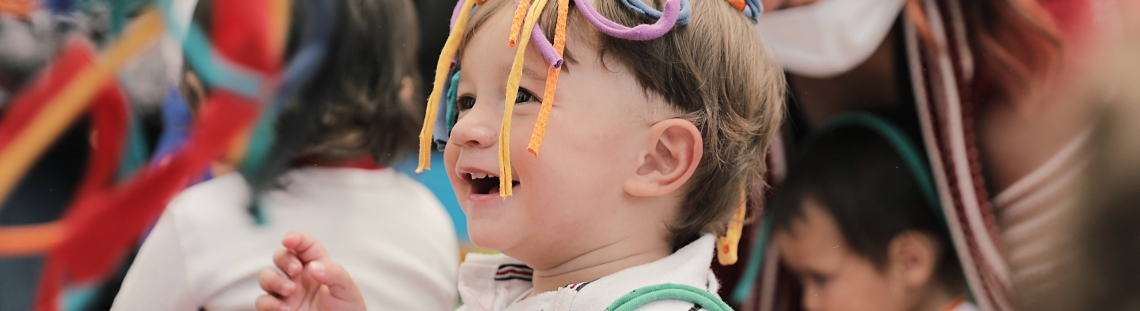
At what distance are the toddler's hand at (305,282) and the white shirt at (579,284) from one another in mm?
123

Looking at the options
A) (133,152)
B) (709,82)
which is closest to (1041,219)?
(709,82)

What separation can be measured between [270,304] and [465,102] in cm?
28

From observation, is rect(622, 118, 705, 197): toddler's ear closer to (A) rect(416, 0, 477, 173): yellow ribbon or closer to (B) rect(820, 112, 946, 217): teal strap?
(A) rect(416, 0, 477, 173): yellow ribbon

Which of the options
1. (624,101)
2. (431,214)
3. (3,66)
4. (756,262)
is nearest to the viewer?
(624,101)

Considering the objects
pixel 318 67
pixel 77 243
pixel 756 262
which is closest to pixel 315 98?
pixel 318 67

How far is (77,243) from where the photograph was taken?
0.97 meters

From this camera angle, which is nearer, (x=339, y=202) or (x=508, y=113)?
(x=508, y=113)

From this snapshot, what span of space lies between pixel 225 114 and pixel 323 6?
0.54 ft

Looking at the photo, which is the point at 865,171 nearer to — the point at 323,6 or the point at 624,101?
the point at 624,101

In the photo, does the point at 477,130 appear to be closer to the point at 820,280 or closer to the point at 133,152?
the point at 133,152

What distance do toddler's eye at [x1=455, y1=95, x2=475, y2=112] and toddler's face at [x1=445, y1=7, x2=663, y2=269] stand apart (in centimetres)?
4

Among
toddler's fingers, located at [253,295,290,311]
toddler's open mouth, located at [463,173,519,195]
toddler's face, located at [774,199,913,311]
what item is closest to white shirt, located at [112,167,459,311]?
toddler's fingers, located at [253,295,290,311]

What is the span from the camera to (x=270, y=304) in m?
0.88

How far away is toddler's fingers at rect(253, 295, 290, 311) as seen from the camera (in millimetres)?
872
